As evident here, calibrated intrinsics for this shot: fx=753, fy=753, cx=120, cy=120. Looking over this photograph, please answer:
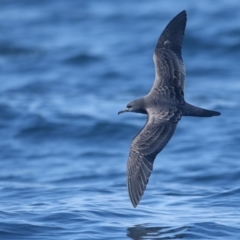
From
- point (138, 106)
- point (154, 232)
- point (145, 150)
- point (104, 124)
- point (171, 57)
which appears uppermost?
point (104, 124)

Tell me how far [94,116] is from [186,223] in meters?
5.93

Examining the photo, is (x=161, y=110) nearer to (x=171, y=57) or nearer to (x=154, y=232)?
(x=171, y=57)

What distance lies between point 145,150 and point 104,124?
5.57m

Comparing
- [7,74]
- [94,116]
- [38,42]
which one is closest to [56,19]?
[38,42]

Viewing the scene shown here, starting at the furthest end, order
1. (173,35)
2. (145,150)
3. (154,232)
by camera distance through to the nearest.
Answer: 1. (173,35)
2. (145,150)
3. (154,232)

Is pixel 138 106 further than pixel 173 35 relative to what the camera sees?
No

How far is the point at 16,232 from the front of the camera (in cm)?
830

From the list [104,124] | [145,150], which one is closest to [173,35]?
[145,150]

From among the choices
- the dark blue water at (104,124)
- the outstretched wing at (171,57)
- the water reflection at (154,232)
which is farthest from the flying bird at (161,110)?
the dark blue water at (104,124)

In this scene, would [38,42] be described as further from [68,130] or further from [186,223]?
[186,223]

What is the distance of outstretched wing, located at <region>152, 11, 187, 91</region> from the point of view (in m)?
9.18

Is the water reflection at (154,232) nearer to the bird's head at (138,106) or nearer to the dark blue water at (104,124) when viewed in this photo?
the dark blue water at (104,124)

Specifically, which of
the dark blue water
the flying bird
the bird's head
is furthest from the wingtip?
the dark blue water

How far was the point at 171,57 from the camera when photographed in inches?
369
